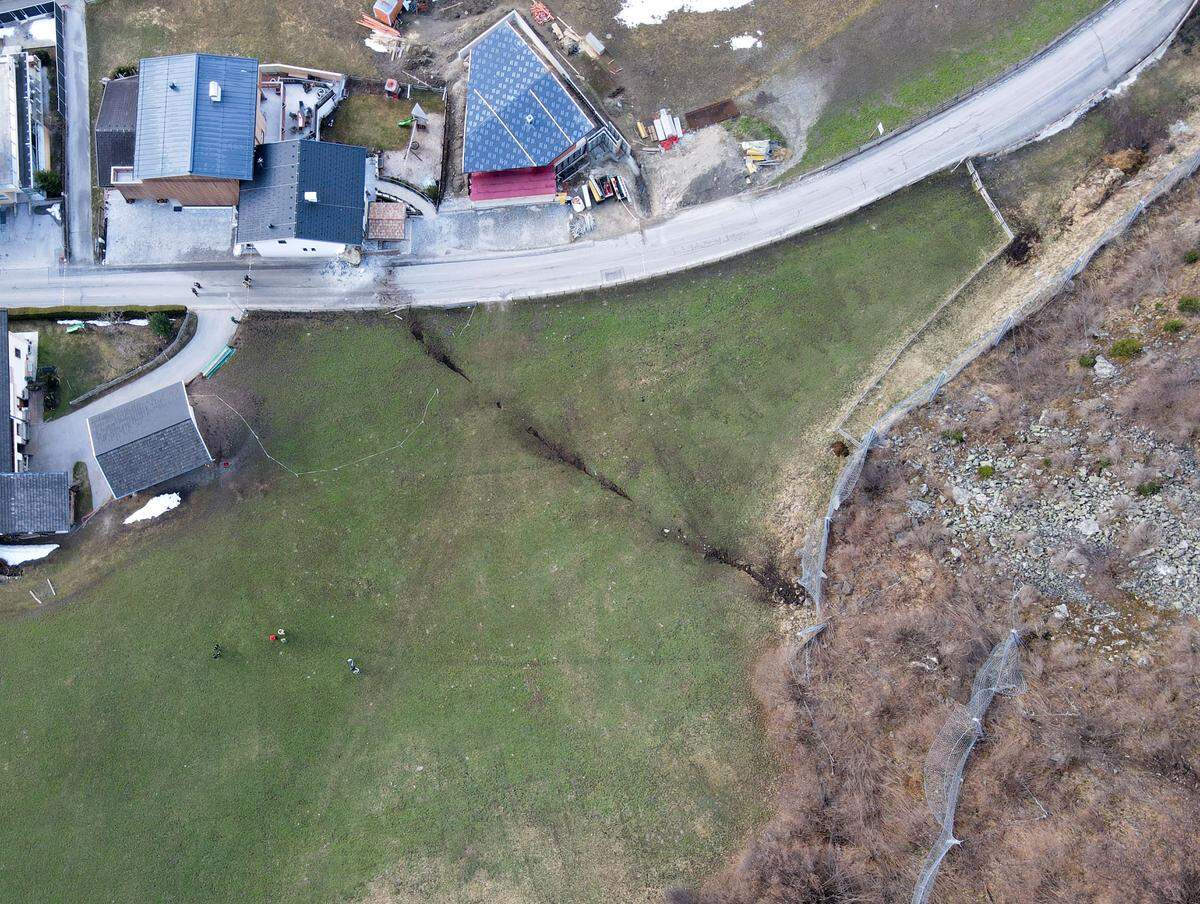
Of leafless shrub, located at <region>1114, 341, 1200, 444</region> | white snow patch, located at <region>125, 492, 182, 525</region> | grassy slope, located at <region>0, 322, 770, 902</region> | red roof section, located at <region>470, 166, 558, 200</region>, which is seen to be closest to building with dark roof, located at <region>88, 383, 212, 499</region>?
white snow patch, located at <region>125, 492, 182, 525</region>

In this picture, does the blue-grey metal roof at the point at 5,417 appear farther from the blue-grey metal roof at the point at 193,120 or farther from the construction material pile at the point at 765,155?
the construction material pile at the point at 765,155

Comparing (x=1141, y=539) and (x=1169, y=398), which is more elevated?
(x=1169, y=398)

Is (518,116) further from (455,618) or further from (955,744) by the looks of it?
(955,744)

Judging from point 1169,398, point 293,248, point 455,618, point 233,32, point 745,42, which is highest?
point 745,42

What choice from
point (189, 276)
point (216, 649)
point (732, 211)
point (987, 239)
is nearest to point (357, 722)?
point (216, 649)

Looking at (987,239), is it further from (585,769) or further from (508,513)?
(585,769)

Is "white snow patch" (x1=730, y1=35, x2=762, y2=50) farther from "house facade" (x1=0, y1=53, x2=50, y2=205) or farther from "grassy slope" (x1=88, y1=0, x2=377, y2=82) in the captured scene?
"house facade" (x1=0, y1=53, x2=50, y2=205)

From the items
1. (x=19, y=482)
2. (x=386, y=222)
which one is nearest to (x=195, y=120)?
(x=386, y=222)
